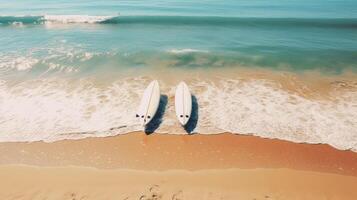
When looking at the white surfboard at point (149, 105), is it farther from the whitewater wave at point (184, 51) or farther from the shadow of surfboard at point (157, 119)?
the whitewater wave at point (184, 51)

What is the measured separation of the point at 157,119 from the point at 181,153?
2.83 meters

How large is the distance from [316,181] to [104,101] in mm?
9953

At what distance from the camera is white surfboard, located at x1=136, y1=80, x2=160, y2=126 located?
12766 millimetres

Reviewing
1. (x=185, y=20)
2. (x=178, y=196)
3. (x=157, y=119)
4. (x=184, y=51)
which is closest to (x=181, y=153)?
(x=178, y=196)

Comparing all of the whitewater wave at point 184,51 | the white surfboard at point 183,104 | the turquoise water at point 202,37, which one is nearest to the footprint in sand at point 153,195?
the white surfboard at point 183,104

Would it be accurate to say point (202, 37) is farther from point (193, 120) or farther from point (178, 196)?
point (178, 196)

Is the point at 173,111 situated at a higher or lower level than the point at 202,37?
lower

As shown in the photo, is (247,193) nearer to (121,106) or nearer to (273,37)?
(121,106)

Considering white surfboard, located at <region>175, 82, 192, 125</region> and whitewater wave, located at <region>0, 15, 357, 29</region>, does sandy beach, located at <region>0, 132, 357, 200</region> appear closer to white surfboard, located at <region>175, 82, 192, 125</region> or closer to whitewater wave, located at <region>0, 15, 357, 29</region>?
white surfboard, located at <region>175, 82, 192, 125</region>

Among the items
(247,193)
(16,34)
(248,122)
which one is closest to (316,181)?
(247,193)

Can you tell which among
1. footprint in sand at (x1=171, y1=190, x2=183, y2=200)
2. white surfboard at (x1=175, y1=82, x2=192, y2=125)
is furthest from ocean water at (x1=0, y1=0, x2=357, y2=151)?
footprint in sand at (x1=171, y1=190, x2=183, y2=200)

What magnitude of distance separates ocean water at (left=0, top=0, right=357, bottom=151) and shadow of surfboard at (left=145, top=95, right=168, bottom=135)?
165 mm

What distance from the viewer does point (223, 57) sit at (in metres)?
22.7

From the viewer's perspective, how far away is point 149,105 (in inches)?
538
